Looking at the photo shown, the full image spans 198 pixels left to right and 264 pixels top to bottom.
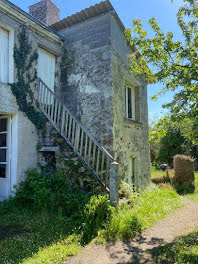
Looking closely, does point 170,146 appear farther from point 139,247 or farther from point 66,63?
point 139,247

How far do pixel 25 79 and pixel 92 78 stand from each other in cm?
196

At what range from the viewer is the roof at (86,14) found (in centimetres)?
636

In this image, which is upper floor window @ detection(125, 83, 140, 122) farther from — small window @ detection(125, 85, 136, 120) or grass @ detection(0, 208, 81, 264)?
grass @ detection(0, 208, 81, 264)

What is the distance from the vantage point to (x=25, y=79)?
18.7 ft

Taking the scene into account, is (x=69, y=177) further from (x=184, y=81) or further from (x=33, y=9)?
(x=33, y=9)

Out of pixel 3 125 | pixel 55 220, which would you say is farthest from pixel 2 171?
pixel 55 220

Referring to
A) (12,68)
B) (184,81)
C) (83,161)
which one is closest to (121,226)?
(83,161)

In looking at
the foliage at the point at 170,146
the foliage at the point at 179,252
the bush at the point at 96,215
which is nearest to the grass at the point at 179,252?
the foliage at the point at 179,252

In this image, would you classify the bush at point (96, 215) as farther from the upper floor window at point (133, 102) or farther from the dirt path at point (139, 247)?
the upper floor window at point (133, 102)

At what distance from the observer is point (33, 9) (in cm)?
849

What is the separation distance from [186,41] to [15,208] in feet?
17.6

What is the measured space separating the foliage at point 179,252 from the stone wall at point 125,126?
2737 millimetres

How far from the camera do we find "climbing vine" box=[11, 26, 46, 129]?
551 centimetres

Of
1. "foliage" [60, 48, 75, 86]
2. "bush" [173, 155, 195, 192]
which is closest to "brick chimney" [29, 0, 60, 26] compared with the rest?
"foliage" [60, 48, 75, 86]
